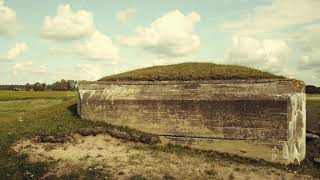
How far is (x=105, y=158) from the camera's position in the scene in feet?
43.4

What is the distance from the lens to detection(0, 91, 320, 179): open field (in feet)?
40.3

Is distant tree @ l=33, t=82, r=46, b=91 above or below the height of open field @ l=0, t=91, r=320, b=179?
above

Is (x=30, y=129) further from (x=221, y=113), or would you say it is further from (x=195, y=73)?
(x=221, y=113)

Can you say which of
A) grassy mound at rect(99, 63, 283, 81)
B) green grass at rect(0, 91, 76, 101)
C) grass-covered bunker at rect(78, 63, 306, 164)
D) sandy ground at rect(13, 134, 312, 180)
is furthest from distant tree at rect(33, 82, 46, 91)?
sandy ground at rect(13, 134, 312, 180)

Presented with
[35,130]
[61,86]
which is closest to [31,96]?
[61,86]

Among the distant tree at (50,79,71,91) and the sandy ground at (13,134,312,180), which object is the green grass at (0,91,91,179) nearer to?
the sandy ground at (13,134,312,180)

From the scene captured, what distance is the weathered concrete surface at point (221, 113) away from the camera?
13289 millimetres

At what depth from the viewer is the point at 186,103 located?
14523 mm

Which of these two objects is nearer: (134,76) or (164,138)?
(164,138)

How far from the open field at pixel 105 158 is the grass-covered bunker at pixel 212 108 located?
0.44m

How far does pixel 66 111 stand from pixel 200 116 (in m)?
6.20

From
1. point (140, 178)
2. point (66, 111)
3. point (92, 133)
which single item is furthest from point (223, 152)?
point (66, 111)

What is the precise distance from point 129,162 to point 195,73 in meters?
4.76

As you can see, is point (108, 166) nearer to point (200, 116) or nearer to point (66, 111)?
point (200, 116)
